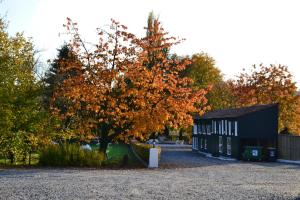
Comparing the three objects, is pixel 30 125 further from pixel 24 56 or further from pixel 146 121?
pixel 146 121

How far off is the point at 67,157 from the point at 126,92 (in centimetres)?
464

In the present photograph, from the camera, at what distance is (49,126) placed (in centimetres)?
2730

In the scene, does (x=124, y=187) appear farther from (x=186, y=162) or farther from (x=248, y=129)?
(x=248, y=129)

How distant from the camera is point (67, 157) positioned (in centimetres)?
2473

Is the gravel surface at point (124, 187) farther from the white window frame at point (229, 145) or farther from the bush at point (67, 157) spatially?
the white window frame at point (229, 145)

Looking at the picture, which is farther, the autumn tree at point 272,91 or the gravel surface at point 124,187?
the autumn tree at point 272,91

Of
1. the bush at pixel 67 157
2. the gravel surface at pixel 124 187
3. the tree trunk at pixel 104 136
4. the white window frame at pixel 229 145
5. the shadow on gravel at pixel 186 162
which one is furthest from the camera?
the white window frame at pixel 229 145

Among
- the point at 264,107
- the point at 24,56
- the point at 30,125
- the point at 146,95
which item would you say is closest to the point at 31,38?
the point at 24,56

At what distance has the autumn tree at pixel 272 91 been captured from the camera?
53.8m

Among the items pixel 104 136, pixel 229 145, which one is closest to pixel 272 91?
pixel 229 145

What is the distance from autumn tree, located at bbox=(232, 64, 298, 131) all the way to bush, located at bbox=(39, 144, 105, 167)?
32.9 meters

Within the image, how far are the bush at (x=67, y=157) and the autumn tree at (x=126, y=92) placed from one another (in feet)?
7.40

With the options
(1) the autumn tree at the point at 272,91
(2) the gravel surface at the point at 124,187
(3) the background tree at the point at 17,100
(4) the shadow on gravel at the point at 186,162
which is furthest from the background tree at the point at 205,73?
(2) the gravel surface at the point at 124,187

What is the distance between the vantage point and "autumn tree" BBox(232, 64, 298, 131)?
177 feet
